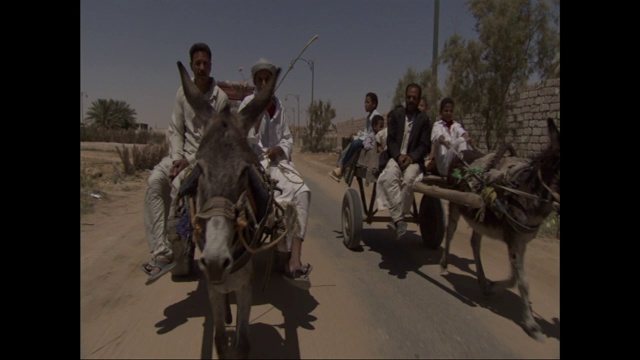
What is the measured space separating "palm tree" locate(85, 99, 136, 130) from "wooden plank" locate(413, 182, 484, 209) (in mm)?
53003

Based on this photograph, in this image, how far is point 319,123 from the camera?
39219mm

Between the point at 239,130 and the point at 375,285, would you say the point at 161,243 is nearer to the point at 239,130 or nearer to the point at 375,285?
the point at 239,130

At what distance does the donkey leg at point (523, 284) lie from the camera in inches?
142

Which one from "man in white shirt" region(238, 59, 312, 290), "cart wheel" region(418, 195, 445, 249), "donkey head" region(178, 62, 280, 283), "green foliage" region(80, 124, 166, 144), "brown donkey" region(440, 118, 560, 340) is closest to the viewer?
"donkey head" region(178, 62, 280, 283)

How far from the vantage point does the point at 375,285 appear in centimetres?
489

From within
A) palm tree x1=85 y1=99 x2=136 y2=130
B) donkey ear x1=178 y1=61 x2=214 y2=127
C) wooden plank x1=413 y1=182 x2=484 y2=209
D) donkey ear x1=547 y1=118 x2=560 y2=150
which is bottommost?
wooden plank x1=413 y1=182 x2=484 y2=209

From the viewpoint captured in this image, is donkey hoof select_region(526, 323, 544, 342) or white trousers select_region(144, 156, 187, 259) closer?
donkey hoof select_region(526, 323, 544, 342)

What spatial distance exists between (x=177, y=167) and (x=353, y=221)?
331cm

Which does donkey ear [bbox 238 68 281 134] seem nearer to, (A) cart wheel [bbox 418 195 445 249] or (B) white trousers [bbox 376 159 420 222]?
(B) white trousers [bbox 376 159 420 222]

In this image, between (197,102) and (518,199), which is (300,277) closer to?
(197,102)

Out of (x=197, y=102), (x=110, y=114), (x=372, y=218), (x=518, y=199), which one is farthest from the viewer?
(x=110, y=114)

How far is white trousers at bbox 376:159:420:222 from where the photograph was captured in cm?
523

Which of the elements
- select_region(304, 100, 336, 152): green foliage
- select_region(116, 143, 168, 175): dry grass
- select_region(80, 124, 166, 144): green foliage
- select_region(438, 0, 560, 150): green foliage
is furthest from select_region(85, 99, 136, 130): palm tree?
select_region(438, 0, 560, 150): green foliage

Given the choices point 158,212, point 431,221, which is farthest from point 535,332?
point 158,212
